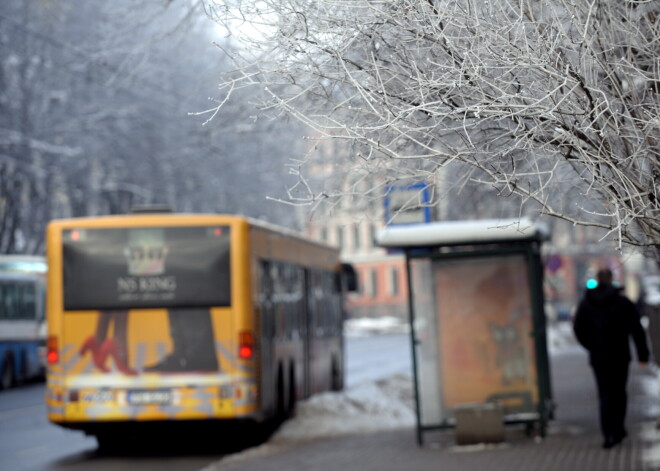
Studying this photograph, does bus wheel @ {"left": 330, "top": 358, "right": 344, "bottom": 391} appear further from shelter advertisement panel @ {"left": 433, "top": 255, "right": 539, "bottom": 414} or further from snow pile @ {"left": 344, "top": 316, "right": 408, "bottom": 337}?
snow pile @ {"left": 344, "top": 316, "right": 408, "bottom": 337}

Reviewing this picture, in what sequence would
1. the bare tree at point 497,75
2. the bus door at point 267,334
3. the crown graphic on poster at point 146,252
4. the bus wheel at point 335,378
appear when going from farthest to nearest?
1. the bus wheel at point 335,378
2. the bus door at point 267,334
3. the crown graphic on poster at point 146,252
4. the bare tree at point 497,75

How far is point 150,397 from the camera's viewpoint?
550 inches

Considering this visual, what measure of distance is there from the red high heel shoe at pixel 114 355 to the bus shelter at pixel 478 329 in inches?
127

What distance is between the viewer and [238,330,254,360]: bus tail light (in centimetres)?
1411

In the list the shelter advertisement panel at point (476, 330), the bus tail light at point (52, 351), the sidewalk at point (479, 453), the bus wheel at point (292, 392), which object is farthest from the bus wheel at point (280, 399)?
the bus tail light at point (52, 351)

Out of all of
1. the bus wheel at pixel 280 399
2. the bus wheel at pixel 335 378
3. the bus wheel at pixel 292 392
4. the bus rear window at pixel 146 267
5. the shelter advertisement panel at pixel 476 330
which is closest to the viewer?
the shelter advertisement panel at pixel 476 330

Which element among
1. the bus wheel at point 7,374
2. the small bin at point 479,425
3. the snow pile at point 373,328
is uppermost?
the snow pile at point 373,328

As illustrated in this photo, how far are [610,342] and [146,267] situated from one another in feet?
17.9

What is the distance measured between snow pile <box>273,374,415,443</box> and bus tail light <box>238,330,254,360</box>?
126cm

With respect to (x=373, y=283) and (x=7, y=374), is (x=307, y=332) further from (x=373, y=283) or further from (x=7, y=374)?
(x=373, y=283)

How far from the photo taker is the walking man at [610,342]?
11945 millimetres

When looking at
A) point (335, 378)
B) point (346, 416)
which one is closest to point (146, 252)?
point (346, 416)

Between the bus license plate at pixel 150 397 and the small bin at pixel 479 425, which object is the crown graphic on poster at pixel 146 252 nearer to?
the bus license plate at pixel 150 397

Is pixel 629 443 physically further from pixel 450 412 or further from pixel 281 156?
pixel 281 156
